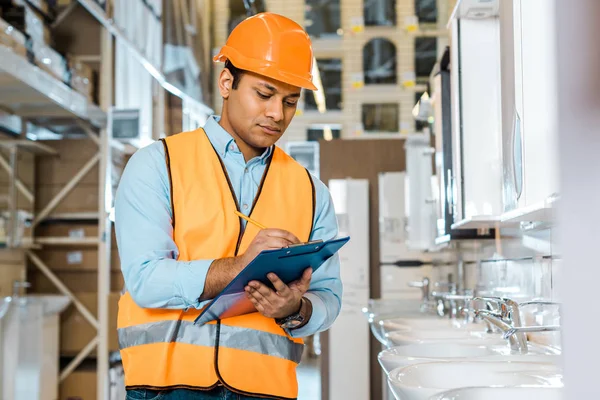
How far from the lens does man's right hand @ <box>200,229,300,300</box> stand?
4.25 feet

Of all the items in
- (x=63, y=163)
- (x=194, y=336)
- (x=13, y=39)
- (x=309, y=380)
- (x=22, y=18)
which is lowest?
(x=309, y=380)

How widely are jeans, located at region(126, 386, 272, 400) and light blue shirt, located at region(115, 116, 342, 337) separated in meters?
0.15

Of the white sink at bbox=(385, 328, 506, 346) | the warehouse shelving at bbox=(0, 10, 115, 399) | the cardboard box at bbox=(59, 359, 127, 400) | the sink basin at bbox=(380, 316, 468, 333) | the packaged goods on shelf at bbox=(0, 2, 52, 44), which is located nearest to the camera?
the white sink at bbox=(385, 328, 506, 346)

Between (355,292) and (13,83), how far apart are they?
125 inches

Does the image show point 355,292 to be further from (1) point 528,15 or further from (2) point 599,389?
(2) point 599,389

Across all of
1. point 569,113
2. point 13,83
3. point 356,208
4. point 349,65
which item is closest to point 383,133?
point 349,65

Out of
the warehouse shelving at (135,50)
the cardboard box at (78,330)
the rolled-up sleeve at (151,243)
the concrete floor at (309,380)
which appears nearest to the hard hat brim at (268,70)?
the rolled-up sleeve at (151,243)

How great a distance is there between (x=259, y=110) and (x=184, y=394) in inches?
22.0

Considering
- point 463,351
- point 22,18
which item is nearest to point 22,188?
point 22,18

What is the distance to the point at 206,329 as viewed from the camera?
1.42m

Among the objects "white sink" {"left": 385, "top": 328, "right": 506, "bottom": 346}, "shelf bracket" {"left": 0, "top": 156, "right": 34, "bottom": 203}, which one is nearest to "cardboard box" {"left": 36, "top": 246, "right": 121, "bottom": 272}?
"shelf bracket" {"left": 0, "top": 156, "right": 34, "bottom": 203}

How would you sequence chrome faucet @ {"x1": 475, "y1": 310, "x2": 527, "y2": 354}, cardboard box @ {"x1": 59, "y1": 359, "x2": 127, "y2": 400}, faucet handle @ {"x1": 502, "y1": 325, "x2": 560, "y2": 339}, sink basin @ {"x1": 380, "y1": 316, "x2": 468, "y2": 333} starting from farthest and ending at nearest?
cardboard box @ {"x1": 59, "y1": 359, "x2": 127, "y2": 400}, sink basin @ {"x1": 380, "y1": 316, "x2": 468, "y2": 333}, chrome faucet @ {"x1": 475, "y1": 310, "x2": 527, "y2": 354}, faucet handle @ {"x1": 502, "y1": 325, "x2": 560, "y2": 339}

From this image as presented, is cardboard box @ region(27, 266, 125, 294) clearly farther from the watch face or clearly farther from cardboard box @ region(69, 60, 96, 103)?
the watch face

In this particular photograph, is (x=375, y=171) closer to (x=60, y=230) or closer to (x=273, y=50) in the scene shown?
(x=60, y=230)
